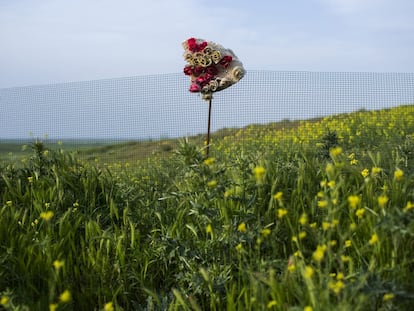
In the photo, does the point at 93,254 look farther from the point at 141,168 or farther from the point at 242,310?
the point at 141,168

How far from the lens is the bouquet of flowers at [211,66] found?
6.05 m

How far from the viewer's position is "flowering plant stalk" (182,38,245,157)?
605cm

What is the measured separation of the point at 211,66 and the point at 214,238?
3034mm

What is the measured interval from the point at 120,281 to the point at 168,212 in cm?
72

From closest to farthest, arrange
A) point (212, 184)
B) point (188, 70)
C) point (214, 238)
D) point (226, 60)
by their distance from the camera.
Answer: point (212, 184) → point (214, 238) → point (226, 60) → point (188, 70)

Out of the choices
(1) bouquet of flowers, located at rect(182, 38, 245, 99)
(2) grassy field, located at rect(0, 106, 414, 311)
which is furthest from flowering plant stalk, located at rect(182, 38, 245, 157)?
(2) grassy field, located at rect(0, 106, 414, 311)

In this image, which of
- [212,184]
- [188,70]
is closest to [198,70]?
[188,70]

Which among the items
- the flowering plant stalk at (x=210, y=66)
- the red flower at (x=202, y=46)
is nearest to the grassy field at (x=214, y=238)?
the flowering plant stalk at (x=210, y=66)

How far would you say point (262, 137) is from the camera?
29.7 feet

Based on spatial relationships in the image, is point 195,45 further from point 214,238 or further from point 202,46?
point 214,238

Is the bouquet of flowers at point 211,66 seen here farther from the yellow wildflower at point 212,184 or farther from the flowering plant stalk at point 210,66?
the yellow wildflower at point 212,184

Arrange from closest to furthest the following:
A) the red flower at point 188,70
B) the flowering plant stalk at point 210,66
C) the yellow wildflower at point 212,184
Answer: the yellow wildflower at point 212,184 → the flowering plant stalk at point 210,66 → the red flower at point 188,70

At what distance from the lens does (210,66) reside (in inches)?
240

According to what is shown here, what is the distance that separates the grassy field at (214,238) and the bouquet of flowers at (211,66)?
1.82m
